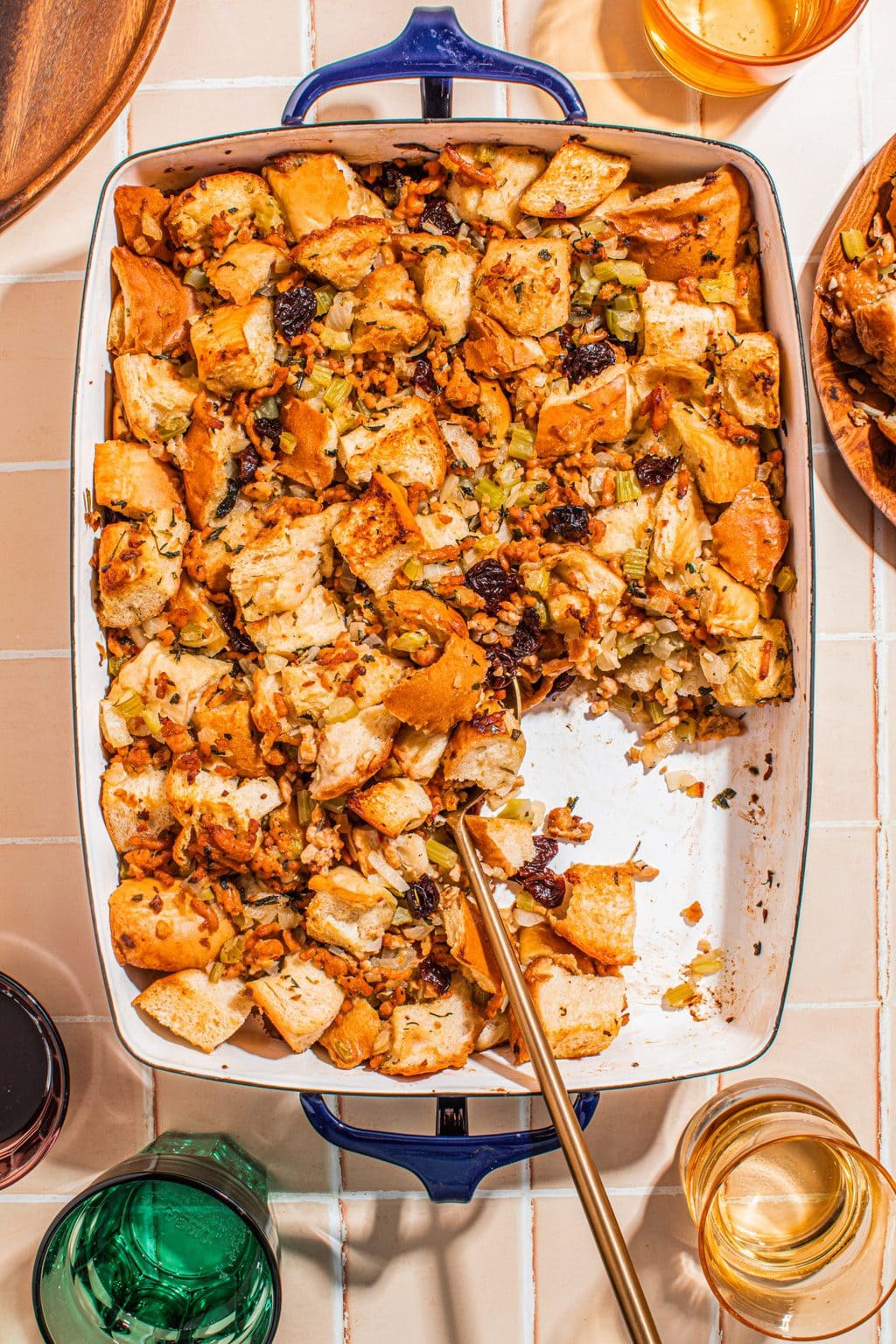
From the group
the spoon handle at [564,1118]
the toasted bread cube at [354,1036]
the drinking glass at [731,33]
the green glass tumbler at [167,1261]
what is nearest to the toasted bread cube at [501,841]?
the spoon handle at [564,1118]

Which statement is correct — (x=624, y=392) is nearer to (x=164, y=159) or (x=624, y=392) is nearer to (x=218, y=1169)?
(x=164, y=159)

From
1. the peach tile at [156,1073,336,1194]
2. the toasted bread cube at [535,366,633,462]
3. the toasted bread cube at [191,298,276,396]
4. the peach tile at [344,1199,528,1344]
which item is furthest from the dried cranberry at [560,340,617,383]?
the peach tile at [344,1199,528,1344]

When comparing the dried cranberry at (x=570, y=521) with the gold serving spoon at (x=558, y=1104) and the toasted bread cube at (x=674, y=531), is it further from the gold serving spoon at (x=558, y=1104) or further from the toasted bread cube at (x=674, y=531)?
the gold serving spoon at (x=558, y=1104)

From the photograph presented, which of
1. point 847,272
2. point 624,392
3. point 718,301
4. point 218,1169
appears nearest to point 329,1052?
point 218,1169

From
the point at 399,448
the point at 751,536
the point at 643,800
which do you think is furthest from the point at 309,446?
the point at 643,800

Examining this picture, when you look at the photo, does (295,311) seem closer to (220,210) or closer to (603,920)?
(220,210)

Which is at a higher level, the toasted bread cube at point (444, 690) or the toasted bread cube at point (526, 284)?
the toasted bread cube at point (526, 284)

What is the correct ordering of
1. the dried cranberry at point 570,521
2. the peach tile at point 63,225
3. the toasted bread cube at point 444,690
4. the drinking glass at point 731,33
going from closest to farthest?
1. the toasted bread cube at point 444,690
2. the dried cranberry at point 570,521
3. the drinking glass at point 731,33
4. the peach tile at point 63,225

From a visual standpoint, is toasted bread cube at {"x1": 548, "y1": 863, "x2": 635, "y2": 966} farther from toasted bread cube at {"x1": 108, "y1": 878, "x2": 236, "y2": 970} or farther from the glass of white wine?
toasted bread cube at {"x1": 108, "y1": 878, "x2": 236, "y2": 970}
